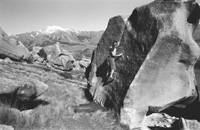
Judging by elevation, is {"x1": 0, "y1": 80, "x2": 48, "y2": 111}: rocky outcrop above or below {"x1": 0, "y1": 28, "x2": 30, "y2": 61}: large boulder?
above

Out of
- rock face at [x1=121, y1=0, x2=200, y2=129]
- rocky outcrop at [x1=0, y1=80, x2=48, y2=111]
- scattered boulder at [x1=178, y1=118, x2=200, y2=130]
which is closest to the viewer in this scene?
rocky outcrop at [x1=0, y1=80, x2=48, y2=111]

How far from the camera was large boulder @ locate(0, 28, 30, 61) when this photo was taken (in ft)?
93.1

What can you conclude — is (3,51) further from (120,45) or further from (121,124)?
(121,124)

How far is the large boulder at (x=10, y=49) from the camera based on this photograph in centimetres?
2838

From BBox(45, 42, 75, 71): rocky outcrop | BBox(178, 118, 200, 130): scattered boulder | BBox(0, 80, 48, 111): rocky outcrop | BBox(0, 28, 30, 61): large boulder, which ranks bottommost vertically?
BBox(45, 42, 75, 71): rocky outcrop

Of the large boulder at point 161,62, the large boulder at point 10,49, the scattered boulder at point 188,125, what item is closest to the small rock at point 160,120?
the large boulder at point 161,62

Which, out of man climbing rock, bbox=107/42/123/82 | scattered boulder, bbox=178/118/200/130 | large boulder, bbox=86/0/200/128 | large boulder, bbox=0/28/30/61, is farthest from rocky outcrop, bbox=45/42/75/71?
scattered boulder, bbox=178/118/200/130

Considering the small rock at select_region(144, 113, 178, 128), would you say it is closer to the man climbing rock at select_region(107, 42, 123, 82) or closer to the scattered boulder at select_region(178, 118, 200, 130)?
the scattered boulder at select_region(178, 118, 200, 130)

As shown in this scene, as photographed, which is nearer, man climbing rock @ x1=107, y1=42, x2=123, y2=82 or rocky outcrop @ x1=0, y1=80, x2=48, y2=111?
rocky outcrop @ x1=0, y1=80, x2=48, y2=111

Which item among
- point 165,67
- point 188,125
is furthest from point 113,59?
point 188,125

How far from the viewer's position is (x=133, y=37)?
916 cm

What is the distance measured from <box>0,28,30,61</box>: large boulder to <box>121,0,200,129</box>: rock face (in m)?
26.6

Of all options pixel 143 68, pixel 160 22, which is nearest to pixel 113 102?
pixel 143 68

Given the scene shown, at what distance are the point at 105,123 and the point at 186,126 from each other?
A: 344 cm
